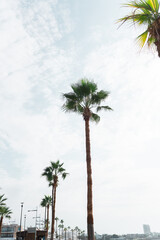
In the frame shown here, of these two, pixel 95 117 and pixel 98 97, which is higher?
pixel 98 97

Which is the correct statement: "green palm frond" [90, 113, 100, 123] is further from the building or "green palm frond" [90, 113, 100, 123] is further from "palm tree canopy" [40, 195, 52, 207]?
the building

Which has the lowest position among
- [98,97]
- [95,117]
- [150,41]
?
[150,41]

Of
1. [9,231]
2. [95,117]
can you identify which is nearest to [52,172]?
[95,117]

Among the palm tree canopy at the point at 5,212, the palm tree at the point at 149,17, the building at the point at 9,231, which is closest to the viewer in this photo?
the palm tree at the point at 149,17

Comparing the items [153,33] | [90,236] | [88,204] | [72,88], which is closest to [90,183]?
[88,204]

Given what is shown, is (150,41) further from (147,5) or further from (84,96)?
(84,96)

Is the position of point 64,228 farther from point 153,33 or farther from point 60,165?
point 153,33

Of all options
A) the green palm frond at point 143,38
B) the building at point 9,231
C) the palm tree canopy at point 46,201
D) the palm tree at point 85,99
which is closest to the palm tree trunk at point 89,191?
the palm tree at point 85,99

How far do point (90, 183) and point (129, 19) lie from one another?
9.35 metres

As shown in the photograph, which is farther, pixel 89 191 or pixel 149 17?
pixel 89 191

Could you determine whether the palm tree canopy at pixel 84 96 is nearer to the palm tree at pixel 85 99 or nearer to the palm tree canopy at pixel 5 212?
the palm tree at pixel 85 99

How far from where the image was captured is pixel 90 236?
11242 mm

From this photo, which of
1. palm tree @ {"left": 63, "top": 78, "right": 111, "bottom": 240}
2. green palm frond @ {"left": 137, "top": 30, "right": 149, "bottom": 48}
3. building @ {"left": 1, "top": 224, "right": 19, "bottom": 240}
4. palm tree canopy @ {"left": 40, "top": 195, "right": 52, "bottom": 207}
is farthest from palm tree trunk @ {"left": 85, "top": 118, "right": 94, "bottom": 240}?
building @ {"left": 1, "top": 224, "right": 19, "bottom": 240}

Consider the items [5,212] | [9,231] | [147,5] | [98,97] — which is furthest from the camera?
[9,231]
